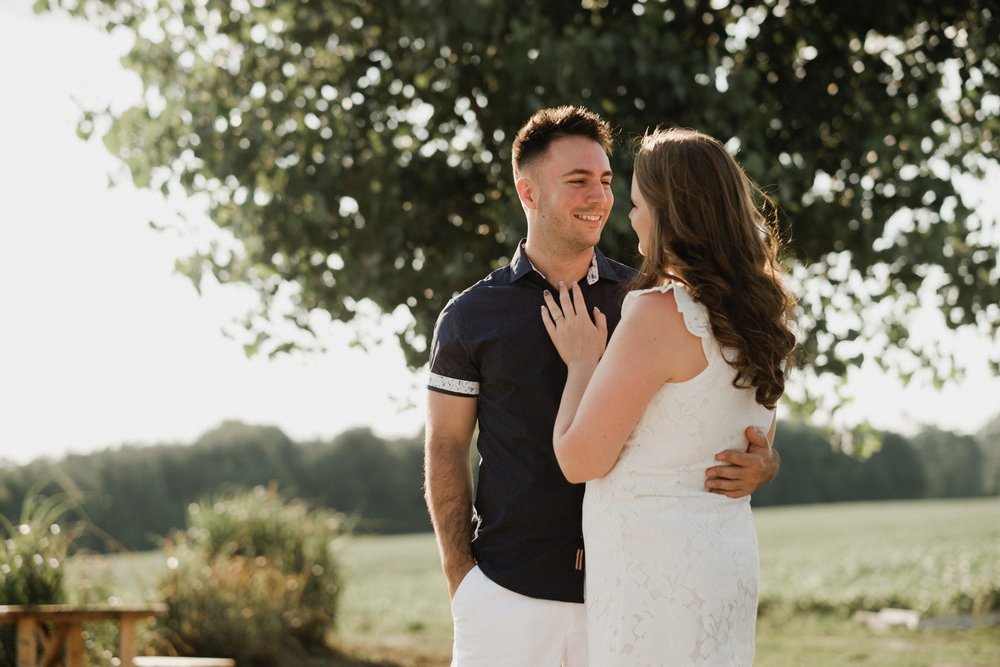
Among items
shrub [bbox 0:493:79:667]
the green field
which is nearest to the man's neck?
shrub [bbox 0:493:79:667]

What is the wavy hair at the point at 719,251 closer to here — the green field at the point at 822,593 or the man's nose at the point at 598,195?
the man's nose at the point at 598,195

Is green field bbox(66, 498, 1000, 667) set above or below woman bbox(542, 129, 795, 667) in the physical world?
below

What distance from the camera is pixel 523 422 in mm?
3689

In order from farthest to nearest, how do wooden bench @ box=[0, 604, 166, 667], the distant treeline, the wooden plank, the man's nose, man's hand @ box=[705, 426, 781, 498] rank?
1. the distant treeline
2. the wooden plank
3. wooden bench @ box=[0, 604, 166, 667]
4. the man's nose
5. man's hand @ box=[705, 426, 781, 498]

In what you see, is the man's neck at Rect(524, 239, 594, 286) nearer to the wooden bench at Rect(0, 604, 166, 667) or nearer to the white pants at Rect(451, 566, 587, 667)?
the white pants at Rect(451, 566, 587, 667)

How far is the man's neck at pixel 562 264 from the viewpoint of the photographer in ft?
12.8

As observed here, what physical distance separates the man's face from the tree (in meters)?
3.07

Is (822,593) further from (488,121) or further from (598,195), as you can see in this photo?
(598,195)

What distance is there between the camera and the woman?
304cm

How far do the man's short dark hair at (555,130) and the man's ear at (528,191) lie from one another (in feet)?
0.17

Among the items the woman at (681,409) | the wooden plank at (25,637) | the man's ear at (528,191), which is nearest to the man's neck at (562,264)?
the man's ear at (528,191)

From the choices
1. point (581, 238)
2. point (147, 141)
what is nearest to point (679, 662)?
point (581, 238)

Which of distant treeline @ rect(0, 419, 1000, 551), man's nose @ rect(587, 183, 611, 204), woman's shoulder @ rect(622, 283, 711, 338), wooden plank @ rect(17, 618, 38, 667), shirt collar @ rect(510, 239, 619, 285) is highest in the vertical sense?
man's nose @ rect(587, 183, 611, 204)

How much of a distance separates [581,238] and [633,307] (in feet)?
2.74
